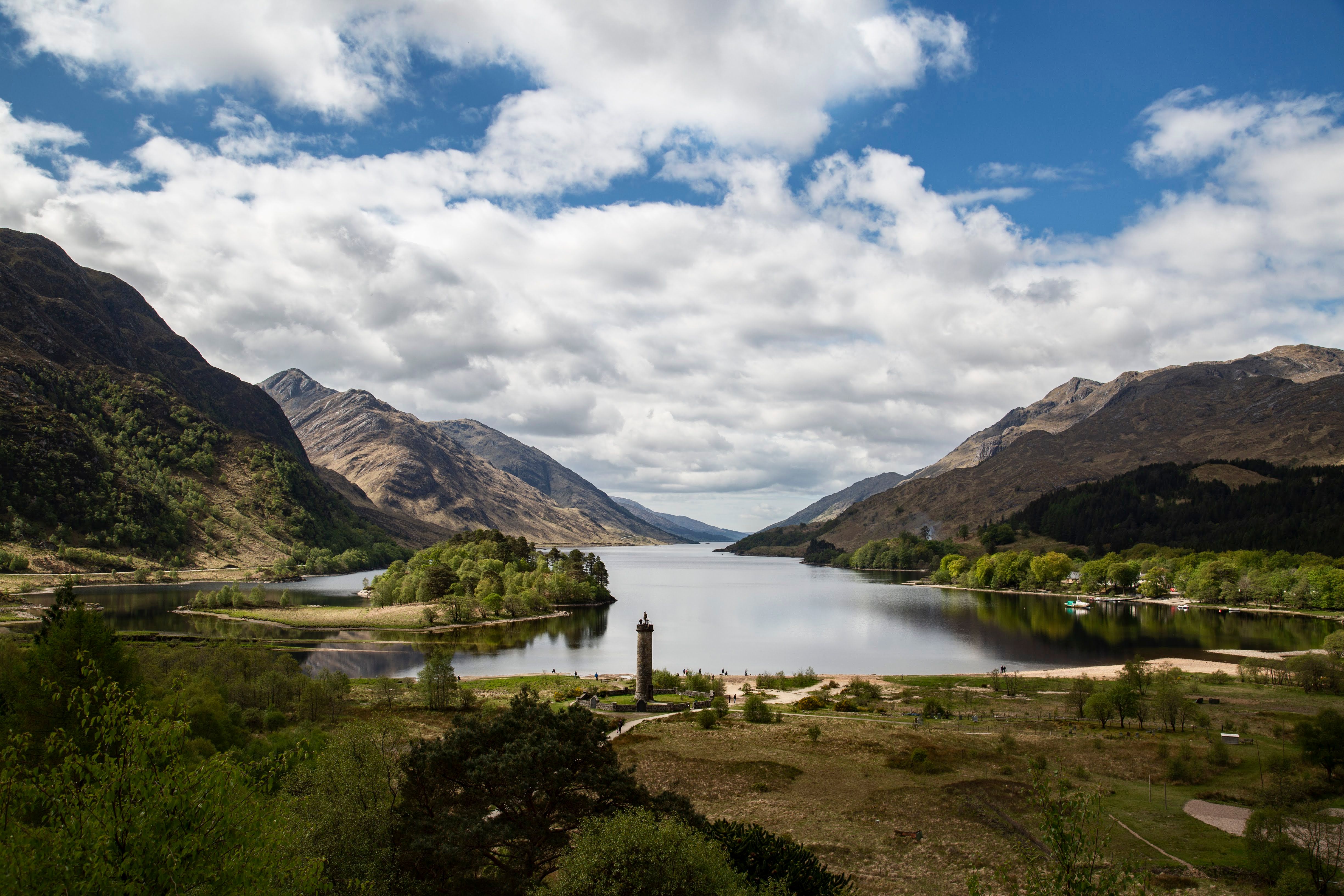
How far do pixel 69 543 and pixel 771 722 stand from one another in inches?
7708

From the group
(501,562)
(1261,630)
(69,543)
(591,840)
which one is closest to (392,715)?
(591,840)

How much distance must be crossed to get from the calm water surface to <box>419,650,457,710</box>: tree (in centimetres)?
2113

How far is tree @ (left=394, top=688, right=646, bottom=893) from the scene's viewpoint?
18672 millimetres

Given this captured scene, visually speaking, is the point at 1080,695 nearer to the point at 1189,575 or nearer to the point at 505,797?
the point at 505,797

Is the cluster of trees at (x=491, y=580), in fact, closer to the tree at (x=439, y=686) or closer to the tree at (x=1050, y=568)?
the tree at (x=439, y=686)

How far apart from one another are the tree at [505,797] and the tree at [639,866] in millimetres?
3429

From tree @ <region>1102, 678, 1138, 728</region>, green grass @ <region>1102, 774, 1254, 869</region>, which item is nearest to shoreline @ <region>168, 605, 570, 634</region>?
tree @ <region>1102, 678, 1138, 728</region>

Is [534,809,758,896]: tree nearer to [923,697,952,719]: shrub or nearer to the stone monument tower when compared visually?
the stone monument tower

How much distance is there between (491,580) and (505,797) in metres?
115

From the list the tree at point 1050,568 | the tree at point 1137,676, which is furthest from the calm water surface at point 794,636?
the tree at point 1050,568

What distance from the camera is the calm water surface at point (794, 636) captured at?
81875mm

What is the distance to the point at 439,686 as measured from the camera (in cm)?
5250

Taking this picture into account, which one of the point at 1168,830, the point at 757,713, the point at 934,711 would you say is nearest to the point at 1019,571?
the point at 934,711

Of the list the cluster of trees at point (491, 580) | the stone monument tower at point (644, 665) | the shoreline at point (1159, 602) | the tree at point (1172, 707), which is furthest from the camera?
the cluster of trees at point (491, 580)
